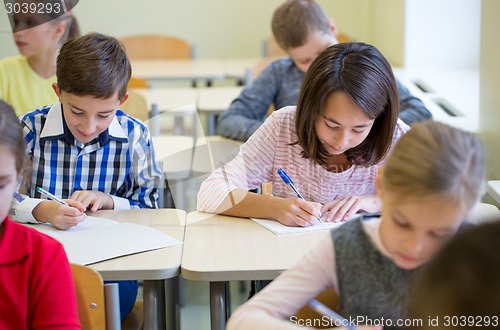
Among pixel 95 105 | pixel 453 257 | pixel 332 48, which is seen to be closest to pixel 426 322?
pixel 453 257

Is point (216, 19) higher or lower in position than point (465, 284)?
lower

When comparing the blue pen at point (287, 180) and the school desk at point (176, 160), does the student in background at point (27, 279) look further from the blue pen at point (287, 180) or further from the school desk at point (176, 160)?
the school desk at point (176, 160)

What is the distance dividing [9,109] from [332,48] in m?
0.83

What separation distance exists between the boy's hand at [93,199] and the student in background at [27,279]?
23.4 inches

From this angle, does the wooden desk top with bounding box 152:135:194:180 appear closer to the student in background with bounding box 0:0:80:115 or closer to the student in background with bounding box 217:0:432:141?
the student in background with bounding box 217:0:432:141

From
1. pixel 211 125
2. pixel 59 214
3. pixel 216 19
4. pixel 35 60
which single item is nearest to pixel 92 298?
pixel 59 214

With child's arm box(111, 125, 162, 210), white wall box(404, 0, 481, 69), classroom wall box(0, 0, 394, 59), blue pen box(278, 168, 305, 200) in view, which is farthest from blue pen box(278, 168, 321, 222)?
classroom wall box(0, 0, 394, 59)

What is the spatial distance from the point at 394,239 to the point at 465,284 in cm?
57

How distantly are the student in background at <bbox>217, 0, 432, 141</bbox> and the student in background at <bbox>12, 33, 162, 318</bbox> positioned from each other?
0.69m

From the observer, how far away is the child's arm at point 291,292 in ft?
4.29

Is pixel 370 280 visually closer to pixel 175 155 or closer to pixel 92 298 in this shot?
pixel 92 298

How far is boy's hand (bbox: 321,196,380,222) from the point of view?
194cm

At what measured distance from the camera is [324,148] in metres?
2.04

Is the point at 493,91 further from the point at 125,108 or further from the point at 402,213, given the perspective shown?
the point at 402,213
